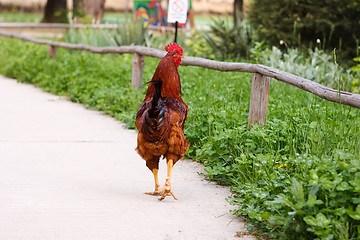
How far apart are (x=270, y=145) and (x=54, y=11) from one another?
23.9 m

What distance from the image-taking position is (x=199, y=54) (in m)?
15.2

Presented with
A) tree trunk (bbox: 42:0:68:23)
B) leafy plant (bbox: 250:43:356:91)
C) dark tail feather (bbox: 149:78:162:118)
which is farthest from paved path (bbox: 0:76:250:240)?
tree trunk (bbox: 42:0:68:23)

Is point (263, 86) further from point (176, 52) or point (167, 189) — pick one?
point (167, 189)

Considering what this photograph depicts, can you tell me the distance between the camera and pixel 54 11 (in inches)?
1103

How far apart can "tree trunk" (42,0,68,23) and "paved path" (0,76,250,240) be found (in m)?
19.6

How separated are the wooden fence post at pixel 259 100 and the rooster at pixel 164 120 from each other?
1.62 metres

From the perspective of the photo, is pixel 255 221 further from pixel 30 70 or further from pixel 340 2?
pixel 30 70

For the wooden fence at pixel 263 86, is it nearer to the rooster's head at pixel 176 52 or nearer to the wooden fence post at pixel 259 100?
the wooden fence post at pixel 259 100

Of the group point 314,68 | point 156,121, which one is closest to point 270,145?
point 156,121

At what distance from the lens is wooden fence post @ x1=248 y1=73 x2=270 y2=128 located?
22.7 ft

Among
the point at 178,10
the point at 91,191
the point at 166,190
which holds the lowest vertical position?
the point at 91,191

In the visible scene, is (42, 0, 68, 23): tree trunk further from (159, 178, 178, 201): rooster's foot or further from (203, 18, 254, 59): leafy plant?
(159, 178, 178, 201): rooster's foot

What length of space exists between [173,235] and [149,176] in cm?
191

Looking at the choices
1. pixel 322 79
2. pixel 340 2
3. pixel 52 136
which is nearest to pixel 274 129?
pixel 52 136
